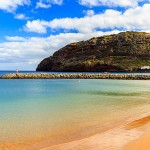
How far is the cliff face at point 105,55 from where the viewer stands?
148 meters

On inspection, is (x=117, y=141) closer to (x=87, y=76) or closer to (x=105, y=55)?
(x=87, y=76)

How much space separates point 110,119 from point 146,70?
121852 mm

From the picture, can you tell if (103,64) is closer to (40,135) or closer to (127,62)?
(127,62)

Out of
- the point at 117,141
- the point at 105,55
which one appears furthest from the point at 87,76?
the point at 105,55

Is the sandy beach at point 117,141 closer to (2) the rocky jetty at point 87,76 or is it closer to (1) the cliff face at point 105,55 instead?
(2) the rocky jetty at point 87,76

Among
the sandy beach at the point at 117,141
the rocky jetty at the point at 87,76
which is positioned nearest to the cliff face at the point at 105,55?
the rocky jetty at the point at 87,76

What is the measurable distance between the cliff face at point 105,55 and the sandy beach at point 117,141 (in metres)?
127

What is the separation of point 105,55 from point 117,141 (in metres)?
152

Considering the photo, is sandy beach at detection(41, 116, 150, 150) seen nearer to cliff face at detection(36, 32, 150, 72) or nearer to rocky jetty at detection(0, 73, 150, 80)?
rocky jetty at detection(0, 73, 150, 80)

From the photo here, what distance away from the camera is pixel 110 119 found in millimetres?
15844

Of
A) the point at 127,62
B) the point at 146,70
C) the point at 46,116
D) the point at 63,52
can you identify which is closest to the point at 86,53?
the point at 63,52

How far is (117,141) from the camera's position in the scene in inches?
412

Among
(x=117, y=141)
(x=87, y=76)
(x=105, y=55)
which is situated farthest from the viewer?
(x=105, y=55)

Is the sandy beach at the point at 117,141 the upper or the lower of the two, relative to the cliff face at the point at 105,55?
lower
